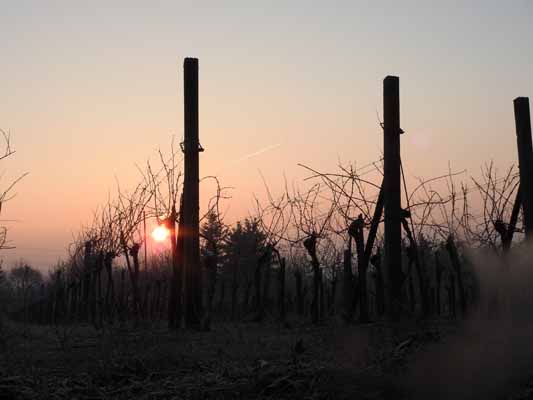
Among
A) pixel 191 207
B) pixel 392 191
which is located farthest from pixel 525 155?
pixel 191 207

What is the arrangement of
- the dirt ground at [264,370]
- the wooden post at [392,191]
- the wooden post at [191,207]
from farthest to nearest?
1. the wooden post at [191,207]
2. the wooden post at [392,191]
3. the dirt ground at [264,370]

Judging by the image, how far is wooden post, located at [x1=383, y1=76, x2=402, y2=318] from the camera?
7387mm

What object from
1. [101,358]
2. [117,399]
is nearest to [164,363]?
[101,358]

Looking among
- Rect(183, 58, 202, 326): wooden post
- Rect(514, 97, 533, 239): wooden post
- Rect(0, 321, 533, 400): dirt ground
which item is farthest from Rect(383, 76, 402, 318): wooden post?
Rect(183, 58, 202, 326): wooden post

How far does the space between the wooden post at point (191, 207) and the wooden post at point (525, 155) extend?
4.82 meters

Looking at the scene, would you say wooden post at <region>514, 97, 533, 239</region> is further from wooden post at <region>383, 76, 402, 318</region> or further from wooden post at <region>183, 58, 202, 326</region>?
wooden post at <region>183, 58, 202, 326</region>

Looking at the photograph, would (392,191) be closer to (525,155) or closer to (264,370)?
(525,155)

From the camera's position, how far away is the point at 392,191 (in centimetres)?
775

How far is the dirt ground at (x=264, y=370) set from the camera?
171 inches

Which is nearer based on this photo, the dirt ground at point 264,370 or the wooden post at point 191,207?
the dirt ground at point 264,370

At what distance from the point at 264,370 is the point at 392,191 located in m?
3.43

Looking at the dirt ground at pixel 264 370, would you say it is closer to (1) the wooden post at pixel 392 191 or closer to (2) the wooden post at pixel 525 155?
(1) the wooden post at pixel 392 191

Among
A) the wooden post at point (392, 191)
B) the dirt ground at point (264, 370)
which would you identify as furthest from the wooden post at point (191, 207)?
the wooden post at point (392, 191)

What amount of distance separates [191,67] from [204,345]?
480 centimetres
